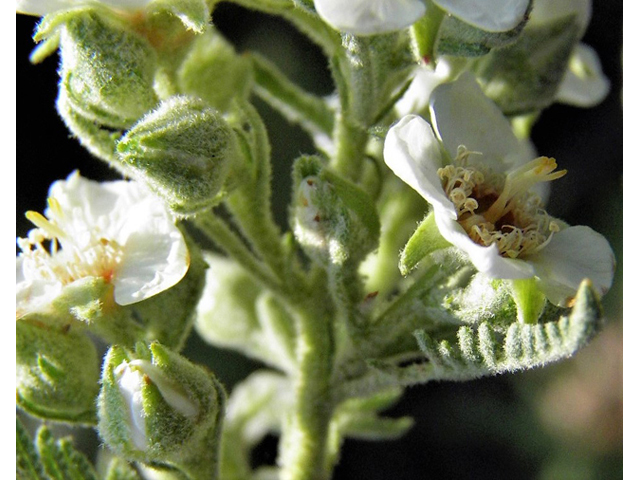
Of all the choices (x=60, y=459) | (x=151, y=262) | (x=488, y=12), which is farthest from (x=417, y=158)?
(x=60, y=459)

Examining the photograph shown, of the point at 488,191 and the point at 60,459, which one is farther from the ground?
the point at 488,191

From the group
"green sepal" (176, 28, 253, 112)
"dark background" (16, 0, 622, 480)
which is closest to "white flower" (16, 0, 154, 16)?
"green sepal" (176, 28, 253, 112)

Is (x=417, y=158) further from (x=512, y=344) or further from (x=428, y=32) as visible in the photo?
(x=512, y=344)

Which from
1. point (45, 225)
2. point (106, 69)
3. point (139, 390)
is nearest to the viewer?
point (139, 390)

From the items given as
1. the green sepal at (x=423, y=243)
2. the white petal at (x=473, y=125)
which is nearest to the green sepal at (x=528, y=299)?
the green sepal at (x=423, y=243)

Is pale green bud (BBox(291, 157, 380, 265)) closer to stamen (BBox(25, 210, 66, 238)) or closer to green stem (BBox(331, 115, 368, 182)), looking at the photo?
green stem (BBox(331, 115, 368, 182))
